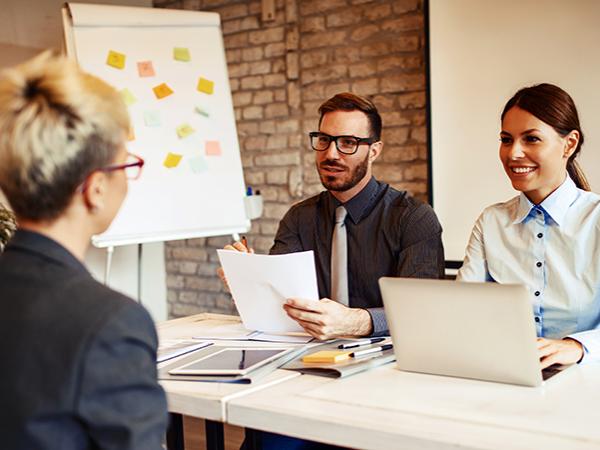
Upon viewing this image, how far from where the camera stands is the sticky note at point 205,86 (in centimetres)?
389

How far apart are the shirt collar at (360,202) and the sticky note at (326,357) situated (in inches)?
29.9

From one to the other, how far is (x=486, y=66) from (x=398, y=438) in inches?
94.3

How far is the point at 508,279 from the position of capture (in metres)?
2.03

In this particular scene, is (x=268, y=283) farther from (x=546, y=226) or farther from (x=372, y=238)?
(x=546, y=226)

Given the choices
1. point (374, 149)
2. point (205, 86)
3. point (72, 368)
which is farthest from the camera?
point (205, 86)

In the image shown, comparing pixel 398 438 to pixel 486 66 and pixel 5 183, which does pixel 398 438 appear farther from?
pixel 486 66

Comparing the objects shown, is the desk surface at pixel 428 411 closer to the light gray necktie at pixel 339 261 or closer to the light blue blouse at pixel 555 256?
the light blue blouse at pixel 555 256

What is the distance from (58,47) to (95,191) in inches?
138

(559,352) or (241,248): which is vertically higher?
(241,248)

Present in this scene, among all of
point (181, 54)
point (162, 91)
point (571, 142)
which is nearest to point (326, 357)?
point (571, 142)

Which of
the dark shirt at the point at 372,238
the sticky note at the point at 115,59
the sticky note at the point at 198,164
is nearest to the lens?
the dark shirt at the point at 372,238

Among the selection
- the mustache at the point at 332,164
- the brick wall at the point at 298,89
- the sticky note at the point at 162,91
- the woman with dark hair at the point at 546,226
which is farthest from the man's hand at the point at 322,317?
the sticky note at the point at 162,91

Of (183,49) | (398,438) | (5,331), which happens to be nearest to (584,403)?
(398,438)

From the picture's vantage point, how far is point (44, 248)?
100cm
